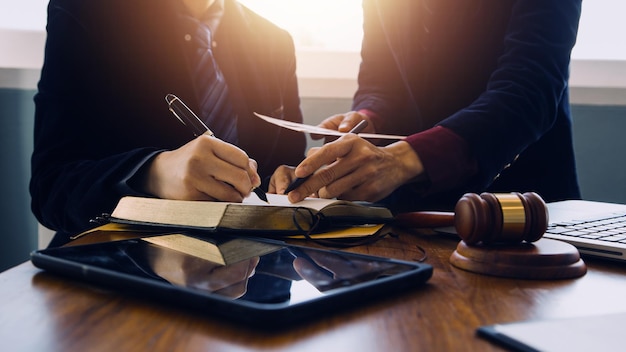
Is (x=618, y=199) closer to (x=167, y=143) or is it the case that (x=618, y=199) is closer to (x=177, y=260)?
(x=167, y=143)

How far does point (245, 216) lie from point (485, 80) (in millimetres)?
774

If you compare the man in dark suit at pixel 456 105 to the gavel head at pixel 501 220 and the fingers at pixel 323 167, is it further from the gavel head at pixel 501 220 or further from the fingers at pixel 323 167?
the gavel head at pixel 501 220

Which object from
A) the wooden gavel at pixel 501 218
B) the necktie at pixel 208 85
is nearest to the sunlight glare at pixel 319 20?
the necktie at pixel 208 85

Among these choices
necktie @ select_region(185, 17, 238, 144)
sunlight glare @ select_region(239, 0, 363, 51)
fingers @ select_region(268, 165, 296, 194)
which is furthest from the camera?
sunlight glare @ select_region(239, 0, 363, 51)

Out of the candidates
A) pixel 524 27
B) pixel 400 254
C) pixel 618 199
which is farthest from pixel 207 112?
pixel 618 199

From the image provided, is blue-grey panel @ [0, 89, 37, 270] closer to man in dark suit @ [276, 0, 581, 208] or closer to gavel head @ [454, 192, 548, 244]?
man in dark suit @ [276, 0, 581, 208]

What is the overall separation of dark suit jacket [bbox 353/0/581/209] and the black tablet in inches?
15.2

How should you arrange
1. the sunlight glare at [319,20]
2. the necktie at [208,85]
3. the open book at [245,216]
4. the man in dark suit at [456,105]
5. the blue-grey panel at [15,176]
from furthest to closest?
the sunlight glare at [319,20]
the blue-grey panel at [15,176]
the necktie at [208,85]
the man in dark suit at [456,105]
the open book at [245,216]

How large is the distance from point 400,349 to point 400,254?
0.25 meters

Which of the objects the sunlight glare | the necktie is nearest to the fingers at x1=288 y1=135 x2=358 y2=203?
the necktie

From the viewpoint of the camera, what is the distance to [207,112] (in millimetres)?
1231

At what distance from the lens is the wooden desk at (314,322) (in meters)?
0.30

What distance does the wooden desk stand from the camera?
0.30m

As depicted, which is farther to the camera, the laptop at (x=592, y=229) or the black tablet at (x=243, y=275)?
the laptop at (x=592, y=229)
